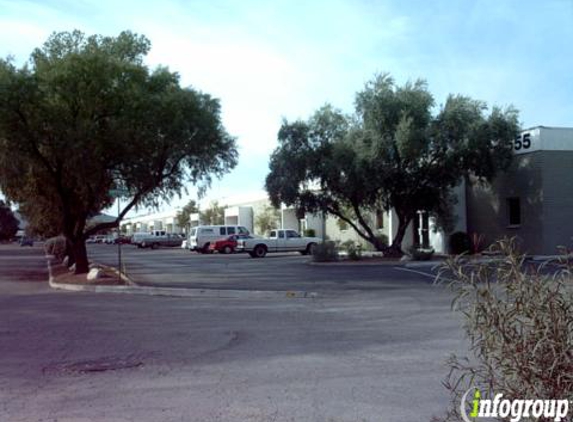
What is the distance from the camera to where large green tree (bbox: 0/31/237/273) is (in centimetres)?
2119

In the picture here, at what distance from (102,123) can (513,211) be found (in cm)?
1935

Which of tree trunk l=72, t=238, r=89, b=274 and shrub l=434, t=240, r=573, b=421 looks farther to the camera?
tree trunk l=72, t=238, r=89, b=274

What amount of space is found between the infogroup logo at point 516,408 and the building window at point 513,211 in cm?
2849

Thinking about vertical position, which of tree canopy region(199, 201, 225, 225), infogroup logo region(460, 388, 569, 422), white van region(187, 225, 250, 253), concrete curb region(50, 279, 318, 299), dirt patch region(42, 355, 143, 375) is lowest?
dirt patch region(42, 355, 143, 375)

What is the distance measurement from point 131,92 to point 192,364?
14778 millimetres

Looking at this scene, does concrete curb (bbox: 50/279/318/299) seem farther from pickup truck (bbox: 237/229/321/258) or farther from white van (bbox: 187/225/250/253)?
white van (bbox: 187/225/250/253)

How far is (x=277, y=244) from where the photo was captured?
41219mm

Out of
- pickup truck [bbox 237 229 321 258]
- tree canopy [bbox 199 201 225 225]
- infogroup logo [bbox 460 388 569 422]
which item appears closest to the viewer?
infogroup logo [bbox 460 388 569 422]

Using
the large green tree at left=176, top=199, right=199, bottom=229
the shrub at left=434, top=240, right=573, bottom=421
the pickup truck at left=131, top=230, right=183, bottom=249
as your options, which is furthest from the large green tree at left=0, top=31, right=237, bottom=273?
the large green tree at left=176, top=199, right=199, bottom=229

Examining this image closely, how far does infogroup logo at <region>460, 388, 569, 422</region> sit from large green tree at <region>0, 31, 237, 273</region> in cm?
1858

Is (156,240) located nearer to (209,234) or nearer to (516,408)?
(209,234)

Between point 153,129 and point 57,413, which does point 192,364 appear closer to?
point 57,413

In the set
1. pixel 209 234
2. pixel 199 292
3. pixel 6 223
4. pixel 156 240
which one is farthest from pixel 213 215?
pixel 199 292

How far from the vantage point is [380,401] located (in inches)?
260
